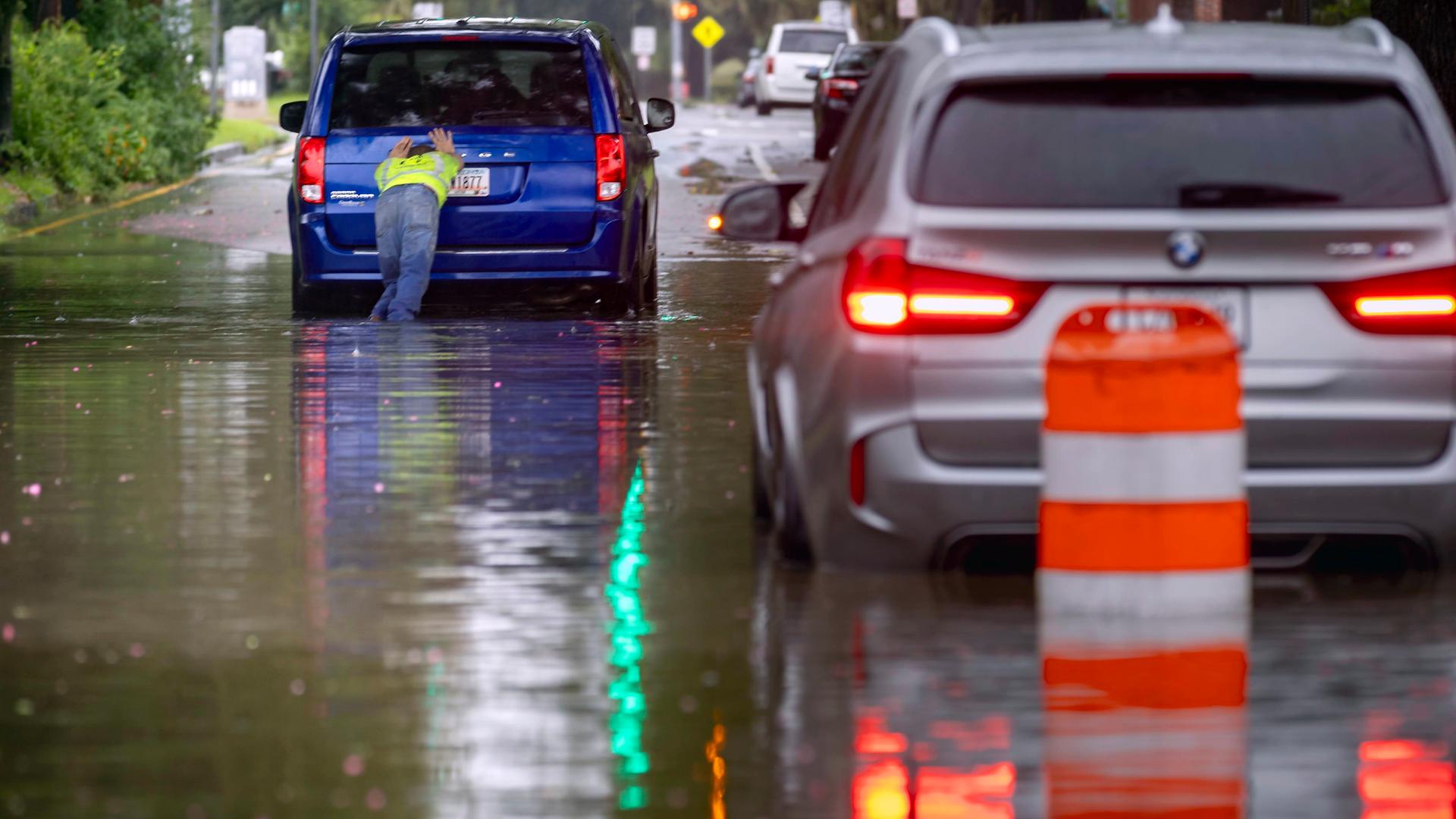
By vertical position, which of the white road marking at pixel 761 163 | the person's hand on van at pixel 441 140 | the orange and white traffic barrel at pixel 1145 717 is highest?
the orange and white traffic barrel at pixel 1145 717

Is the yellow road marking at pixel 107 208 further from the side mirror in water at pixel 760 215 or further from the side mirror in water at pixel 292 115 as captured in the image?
the side mirror in water at pixel 760 215

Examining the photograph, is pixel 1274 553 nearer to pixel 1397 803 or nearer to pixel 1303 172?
pixel 1303 172

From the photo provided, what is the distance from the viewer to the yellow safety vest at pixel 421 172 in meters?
17.3

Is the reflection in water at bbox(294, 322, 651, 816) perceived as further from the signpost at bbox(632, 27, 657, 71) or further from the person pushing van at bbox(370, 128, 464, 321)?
the signpost at bbox(632, 27, 657, 71)

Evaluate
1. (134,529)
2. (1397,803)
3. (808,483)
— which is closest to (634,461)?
(134,529)

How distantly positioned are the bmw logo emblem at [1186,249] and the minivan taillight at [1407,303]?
0.36 metres

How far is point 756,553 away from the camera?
9.51 metres

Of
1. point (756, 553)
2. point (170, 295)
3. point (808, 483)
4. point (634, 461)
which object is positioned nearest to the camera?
point (808, 483)

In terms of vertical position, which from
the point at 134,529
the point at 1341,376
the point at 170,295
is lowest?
the point at 170,295

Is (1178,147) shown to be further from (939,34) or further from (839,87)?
(839,87)

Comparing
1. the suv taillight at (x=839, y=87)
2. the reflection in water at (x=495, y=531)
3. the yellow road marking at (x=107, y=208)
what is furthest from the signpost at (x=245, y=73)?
the reflection in water at (x=495, y=531)

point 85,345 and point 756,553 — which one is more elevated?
point 756,553

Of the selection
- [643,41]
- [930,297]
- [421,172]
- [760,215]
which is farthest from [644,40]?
[930,297]

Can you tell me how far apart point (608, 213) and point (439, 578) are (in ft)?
29.7
